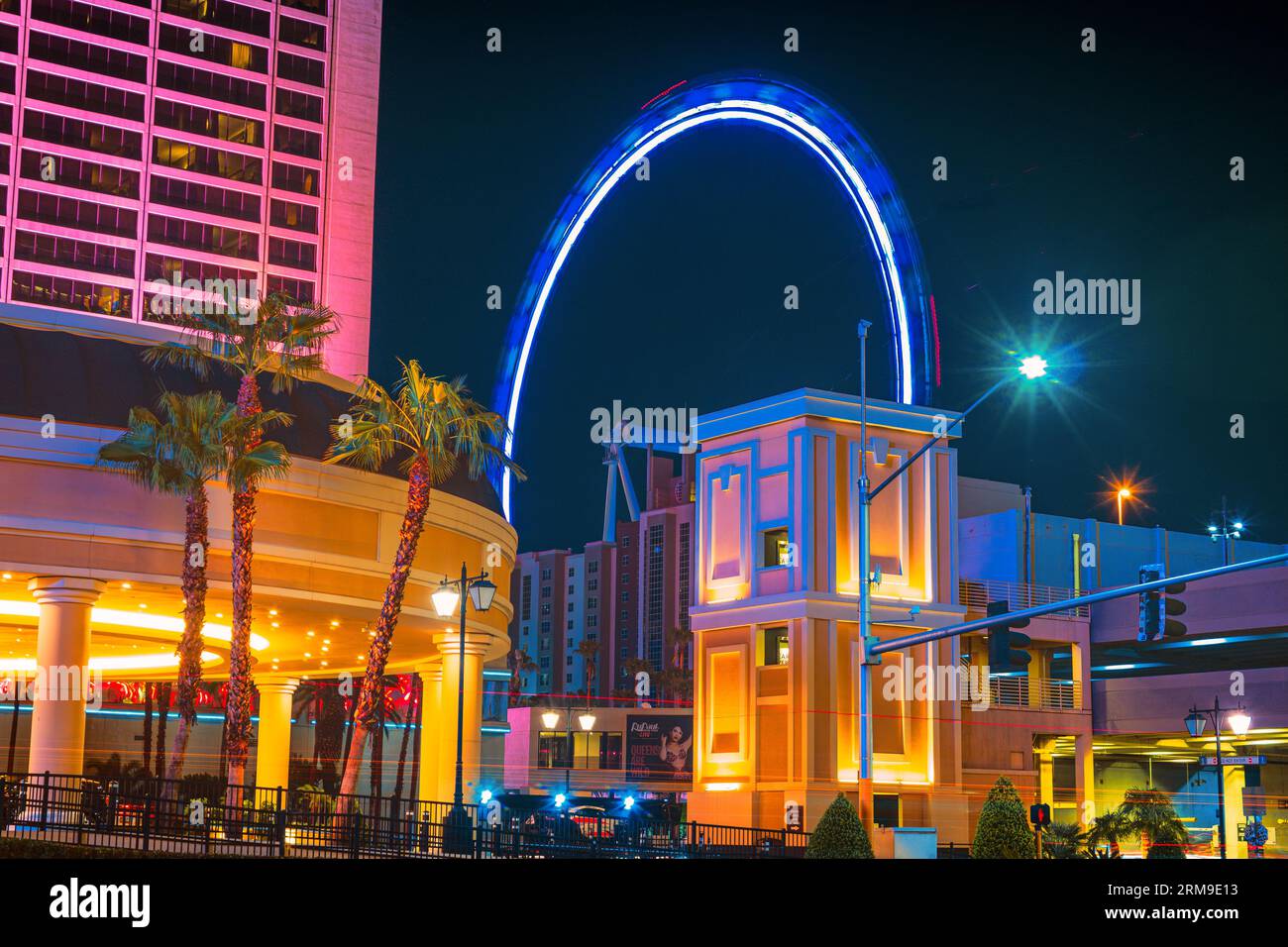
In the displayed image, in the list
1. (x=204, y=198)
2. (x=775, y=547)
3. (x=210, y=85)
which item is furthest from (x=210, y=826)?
(x=210, y=85)

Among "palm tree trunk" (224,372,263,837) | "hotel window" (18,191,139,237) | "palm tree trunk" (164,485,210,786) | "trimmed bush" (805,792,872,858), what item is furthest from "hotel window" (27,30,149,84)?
"trimmed bush" (805,792,872,858)

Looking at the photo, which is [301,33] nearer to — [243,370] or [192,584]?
[243,370]

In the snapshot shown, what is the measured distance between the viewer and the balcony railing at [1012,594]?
187 ft

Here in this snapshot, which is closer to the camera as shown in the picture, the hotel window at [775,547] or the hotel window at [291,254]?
the hotel window at [775,547]

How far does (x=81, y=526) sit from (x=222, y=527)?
3.16 metres

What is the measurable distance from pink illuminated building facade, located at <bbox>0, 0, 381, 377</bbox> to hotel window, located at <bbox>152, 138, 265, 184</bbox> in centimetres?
10

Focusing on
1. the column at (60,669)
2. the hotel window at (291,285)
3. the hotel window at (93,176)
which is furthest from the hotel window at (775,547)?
the hotel window at (93,176)

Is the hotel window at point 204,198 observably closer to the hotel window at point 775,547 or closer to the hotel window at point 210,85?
the hotel window at point 210,85

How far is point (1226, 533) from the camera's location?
2906 inches

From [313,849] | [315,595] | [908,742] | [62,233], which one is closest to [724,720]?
[908,742]

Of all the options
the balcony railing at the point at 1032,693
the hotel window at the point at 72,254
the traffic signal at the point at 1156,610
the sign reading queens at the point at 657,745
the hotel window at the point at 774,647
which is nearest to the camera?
the traffic signal at the point at 1156,610

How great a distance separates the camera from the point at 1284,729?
5969 cm

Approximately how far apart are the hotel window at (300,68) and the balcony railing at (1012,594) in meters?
74.8

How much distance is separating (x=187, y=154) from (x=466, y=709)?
80748 mm
